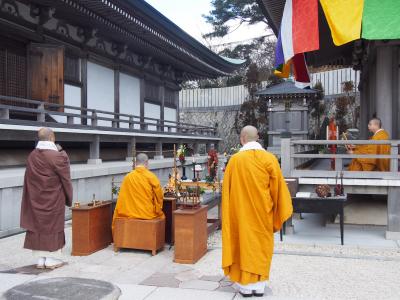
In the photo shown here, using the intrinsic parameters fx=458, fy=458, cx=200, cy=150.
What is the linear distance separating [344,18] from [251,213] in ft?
15.7

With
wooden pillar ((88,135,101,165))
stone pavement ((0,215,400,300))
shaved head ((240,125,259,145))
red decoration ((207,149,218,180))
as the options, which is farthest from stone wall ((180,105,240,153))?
shaved head ((240,125,259,145))

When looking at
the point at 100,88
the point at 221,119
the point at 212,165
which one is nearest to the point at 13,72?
the point at 100,88

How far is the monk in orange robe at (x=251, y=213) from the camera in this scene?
15.0ft

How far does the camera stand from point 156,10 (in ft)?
45.2

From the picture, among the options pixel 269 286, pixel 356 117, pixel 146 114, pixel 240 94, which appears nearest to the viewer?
pixel 269 286

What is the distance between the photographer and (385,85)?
30.6ft

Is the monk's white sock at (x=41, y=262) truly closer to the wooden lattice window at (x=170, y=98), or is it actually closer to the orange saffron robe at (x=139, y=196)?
the orange saffron robe at (x=139, y=196)

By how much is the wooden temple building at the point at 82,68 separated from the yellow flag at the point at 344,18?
5886mm

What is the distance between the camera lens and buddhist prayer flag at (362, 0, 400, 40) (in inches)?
302

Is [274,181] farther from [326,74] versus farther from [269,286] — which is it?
[326,74]

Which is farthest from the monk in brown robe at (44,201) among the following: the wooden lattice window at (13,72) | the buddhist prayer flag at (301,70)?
the buddhist prayer flag at (301,70)

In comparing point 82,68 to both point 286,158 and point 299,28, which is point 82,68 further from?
point 286,158

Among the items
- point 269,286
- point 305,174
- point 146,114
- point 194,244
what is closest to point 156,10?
point 146,114

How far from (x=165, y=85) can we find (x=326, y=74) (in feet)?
35.1
